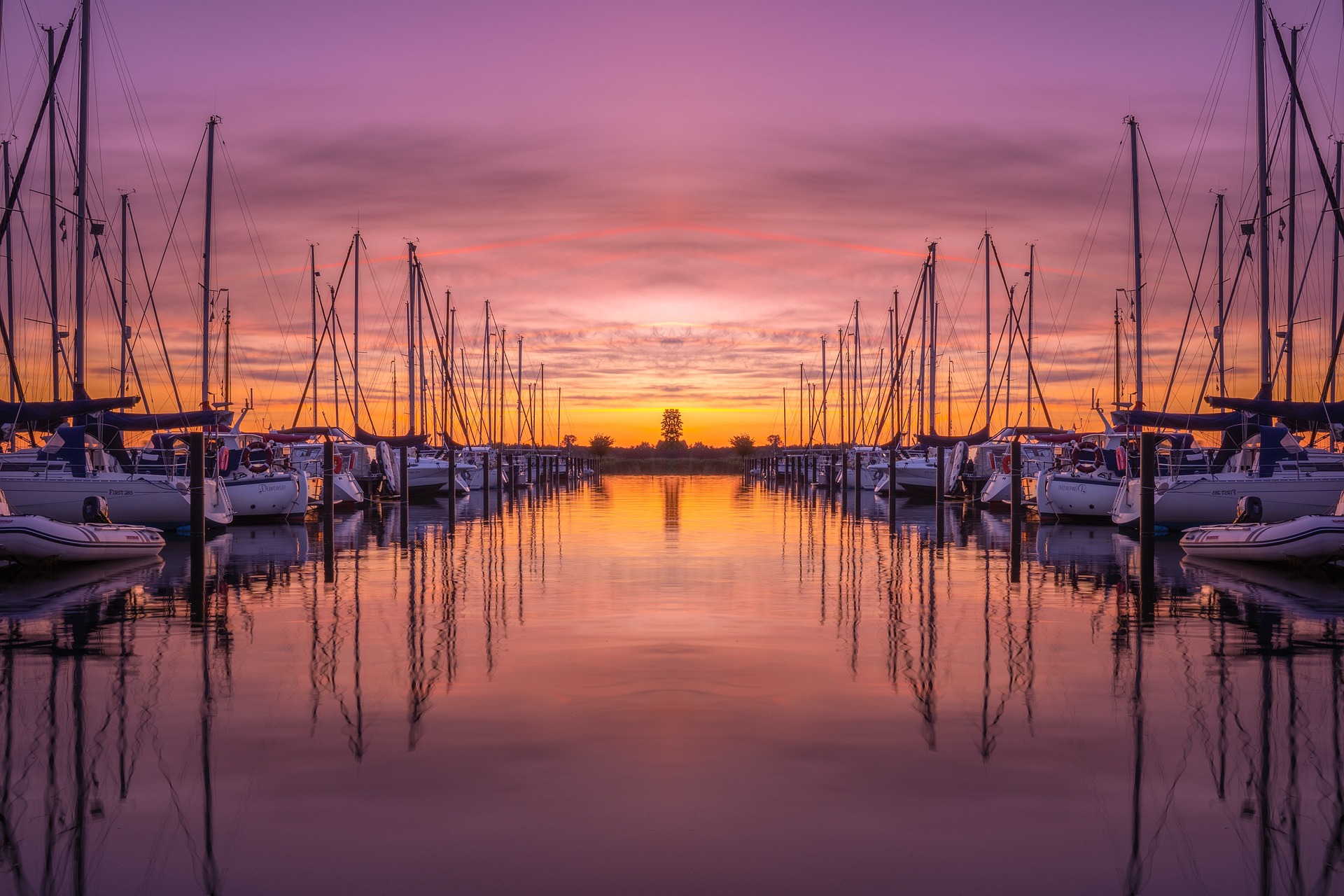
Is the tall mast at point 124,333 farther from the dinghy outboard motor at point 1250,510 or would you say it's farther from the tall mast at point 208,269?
the dinghy outboard motor at point 1250,510

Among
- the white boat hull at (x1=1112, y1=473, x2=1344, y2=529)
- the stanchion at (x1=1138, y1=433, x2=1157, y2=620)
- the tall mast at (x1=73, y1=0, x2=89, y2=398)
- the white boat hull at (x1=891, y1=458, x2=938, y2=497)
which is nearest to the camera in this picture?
the stanchion at (x1=1138, y1=433, x2=1157, y2=620)

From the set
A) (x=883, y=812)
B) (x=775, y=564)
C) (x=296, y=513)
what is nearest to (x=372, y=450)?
(x=296, y=513)

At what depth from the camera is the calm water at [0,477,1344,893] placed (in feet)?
20.3

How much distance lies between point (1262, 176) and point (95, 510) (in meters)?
27.4

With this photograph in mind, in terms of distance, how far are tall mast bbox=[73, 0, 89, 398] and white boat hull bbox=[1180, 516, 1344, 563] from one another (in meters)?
24.7

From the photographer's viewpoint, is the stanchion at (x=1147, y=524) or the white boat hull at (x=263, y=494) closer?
the stanchion at (x=1147, y=524)

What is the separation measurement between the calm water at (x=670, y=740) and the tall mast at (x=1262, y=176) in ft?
50.5

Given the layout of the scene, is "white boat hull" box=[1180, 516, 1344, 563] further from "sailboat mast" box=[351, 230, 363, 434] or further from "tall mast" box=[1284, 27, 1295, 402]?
"sailboat mast" box=[351, 230, 363, 434]

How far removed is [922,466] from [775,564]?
3473 cm

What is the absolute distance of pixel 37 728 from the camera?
29.5 ft

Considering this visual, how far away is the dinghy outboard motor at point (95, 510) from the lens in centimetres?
2360

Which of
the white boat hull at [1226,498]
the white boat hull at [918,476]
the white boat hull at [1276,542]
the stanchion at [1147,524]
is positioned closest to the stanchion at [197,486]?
the stanchion at [1147,524]

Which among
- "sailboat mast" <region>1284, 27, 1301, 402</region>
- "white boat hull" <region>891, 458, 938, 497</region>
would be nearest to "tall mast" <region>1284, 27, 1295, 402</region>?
"sailboat mast" <region>1284, 27, 1301, 402</region>

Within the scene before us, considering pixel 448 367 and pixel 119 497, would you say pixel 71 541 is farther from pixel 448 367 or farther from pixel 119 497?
pixel 448 367
